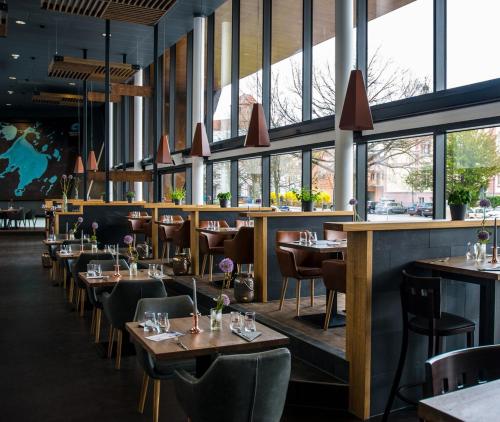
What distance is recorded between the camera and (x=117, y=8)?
295 inches

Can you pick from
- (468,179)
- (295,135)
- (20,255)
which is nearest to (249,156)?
(295,135)

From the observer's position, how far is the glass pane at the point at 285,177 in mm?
9391

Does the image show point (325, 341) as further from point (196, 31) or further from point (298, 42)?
point (196, 31)

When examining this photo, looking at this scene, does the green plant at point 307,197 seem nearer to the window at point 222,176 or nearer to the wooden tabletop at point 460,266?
the wooden tabletop at point 460,266

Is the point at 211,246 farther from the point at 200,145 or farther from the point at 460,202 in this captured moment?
the point at 460,202

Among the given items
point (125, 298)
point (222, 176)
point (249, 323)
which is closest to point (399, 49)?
point (125, 298)

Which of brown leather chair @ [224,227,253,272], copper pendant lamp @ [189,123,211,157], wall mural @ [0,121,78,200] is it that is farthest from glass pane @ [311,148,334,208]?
wall mural @ [0,121,78,200]

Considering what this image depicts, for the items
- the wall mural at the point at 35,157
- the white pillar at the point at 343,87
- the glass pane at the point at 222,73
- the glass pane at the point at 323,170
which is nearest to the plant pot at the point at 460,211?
the white pillar at the point at 343,87

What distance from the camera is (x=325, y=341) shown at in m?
4.47

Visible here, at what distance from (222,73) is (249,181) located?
2.88 meters

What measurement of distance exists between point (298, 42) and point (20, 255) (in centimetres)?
858

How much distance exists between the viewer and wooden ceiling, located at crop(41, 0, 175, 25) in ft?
23.2

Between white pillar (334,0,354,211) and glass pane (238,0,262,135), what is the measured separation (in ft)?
Answer: 10.2

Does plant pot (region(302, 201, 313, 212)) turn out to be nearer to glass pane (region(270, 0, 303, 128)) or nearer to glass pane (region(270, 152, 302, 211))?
glass pane (region(270, 152, 302, 211))
